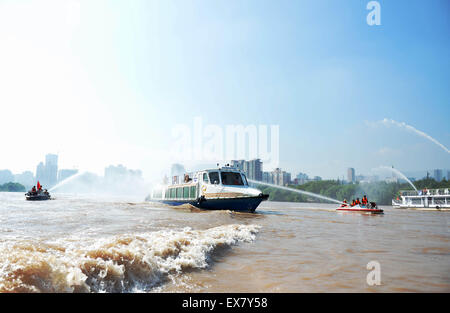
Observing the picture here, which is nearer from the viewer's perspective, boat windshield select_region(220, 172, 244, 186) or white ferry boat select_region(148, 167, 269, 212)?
white ferry boat select_region(148, 167, 269, 212)

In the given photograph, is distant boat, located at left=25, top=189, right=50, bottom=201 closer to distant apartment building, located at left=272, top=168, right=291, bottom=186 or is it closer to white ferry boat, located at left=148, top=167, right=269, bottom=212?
white ferry boat, located at left=148, top=167, right=269, bottom=212

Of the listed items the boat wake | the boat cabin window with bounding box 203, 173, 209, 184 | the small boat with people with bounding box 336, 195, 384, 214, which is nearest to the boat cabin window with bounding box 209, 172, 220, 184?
the boat cabin window with bounding box 203, 173, 209, 184

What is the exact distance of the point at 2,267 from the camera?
4.50m

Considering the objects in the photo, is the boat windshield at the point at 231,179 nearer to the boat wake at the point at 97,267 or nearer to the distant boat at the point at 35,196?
the boat wake at the point at 97,267

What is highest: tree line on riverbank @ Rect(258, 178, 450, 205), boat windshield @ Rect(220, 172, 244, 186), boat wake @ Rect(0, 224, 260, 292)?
boat windshield @ Rect(220, 172, 244, 186)

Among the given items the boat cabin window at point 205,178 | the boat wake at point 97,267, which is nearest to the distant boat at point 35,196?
the boat cabin window at point 205,178

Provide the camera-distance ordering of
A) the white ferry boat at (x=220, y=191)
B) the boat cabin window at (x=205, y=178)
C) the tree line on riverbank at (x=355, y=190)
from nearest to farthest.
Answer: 1. the white ferry boat at (x=220, y=191)
2. the boat cabin window at (x=205, y=178)
3. the tree line on riverbank at (x=355, y=190)

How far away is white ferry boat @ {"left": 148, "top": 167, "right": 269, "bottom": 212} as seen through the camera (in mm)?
24516

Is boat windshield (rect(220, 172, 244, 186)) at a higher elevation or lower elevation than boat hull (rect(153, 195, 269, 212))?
higher

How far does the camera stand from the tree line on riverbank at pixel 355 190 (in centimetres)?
11350

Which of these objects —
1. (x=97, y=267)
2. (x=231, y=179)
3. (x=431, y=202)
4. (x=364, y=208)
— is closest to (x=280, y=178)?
(x=431, y=202)

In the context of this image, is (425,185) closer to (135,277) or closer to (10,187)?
(135,277)

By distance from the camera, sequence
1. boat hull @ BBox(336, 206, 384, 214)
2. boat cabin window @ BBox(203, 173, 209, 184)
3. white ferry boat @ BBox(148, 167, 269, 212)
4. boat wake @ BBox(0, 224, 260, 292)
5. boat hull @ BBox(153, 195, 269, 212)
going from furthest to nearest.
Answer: boat hull @ BBox(336, 206, 384, 214) < boat cabin window @ BBox(203, 173, 209, 184) < white ferry boat @ BBox(148, 167, 269, 212) < boat hull @ BBox(153, 195, 269, 212) < boat wake @ BBox(0, 224, 260, 292)

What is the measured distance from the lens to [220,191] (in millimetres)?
25781
